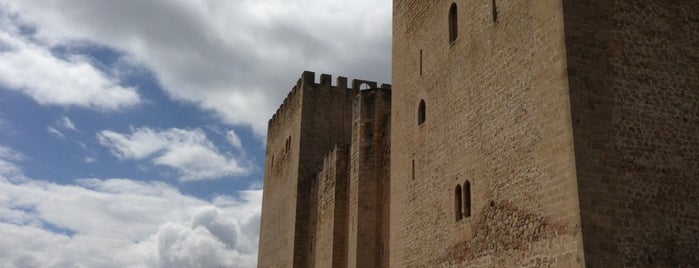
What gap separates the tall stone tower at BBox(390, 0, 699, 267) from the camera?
8.93 metres

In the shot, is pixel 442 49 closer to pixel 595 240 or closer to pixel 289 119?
pixel 595 240

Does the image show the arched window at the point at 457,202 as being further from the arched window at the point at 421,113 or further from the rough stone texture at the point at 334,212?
the rough stone texture at the point at 334,212

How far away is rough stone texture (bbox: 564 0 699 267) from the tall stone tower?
0.7 inches

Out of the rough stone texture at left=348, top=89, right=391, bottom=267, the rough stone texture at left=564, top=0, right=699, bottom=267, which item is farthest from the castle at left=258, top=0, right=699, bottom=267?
the rough stone texture at left=348, top=89, right=391, bottom=267

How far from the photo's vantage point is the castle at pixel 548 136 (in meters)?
8.98

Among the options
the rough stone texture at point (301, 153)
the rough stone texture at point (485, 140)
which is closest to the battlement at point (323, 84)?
the rough stone texture at point (301, 153)

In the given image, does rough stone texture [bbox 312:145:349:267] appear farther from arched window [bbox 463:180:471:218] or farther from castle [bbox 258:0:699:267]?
arched window [bbox 463:180:471:218]

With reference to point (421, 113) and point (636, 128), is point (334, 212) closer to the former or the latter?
point (421, 113)

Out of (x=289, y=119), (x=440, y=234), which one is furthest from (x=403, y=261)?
(x=289, y=119)

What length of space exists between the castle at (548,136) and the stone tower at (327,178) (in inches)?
107

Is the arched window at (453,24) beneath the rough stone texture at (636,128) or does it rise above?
above

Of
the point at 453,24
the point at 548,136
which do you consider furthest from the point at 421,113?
the point at 548,136

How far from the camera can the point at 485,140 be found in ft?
36.5

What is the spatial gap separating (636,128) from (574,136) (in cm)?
107
